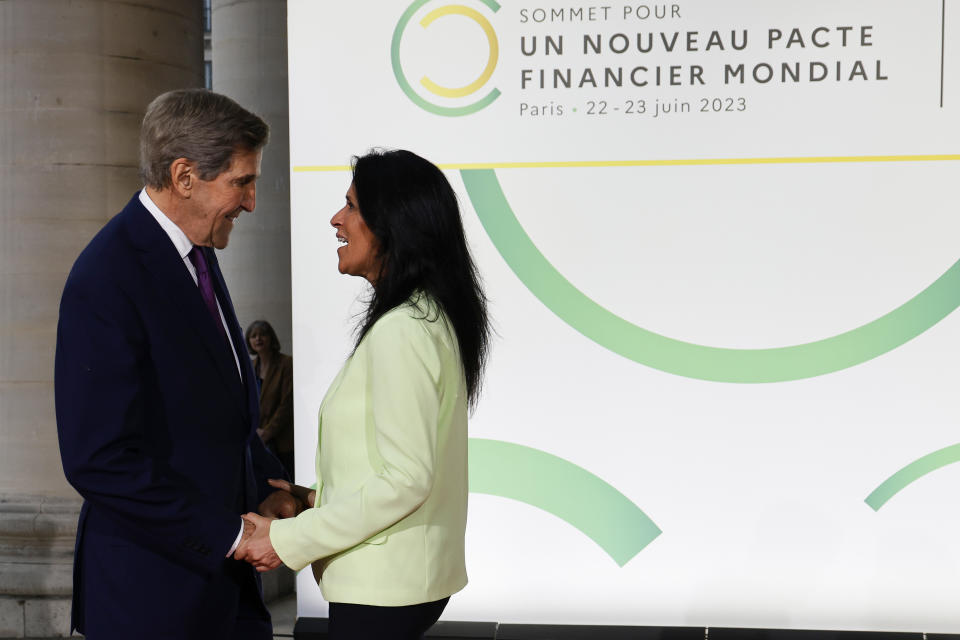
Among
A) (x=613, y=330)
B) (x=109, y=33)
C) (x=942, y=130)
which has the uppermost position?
(x=109, y=33)

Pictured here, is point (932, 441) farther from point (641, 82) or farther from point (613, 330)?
point (641, 82)

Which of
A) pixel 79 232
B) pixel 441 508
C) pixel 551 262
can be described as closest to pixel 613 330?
pixel 551 262

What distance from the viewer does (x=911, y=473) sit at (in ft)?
11.6

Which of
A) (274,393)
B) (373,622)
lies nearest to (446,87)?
(373,622)

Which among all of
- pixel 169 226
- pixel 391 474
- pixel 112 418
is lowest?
pixel 391 474

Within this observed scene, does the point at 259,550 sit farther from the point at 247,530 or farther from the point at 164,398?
the point at 164,398

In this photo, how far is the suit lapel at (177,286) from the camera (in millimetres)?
1904

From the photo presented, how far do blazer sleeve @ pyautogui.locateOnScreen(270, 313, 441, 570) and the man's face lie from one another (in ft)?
1.56

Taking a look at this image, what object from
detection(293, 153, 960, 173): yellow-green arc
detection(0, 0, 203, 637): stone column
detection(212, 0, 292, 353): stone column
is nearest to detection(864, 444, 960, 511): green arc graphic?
detection(293, 153, 960, 173): yellow-green arc

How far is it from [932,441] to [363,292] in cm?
215

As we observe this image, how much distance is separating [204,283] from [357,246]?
0.38 meters

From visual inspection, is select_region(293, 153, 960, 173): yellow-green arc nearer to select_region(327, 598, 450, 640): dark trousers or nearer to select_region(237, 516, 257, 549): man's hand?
select_region(237, 516, 257, 549): man's hand

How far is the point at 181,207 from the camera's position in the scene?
6.59 feet

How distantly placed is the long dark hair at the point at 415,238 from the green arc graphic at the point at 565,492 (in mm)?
1810
